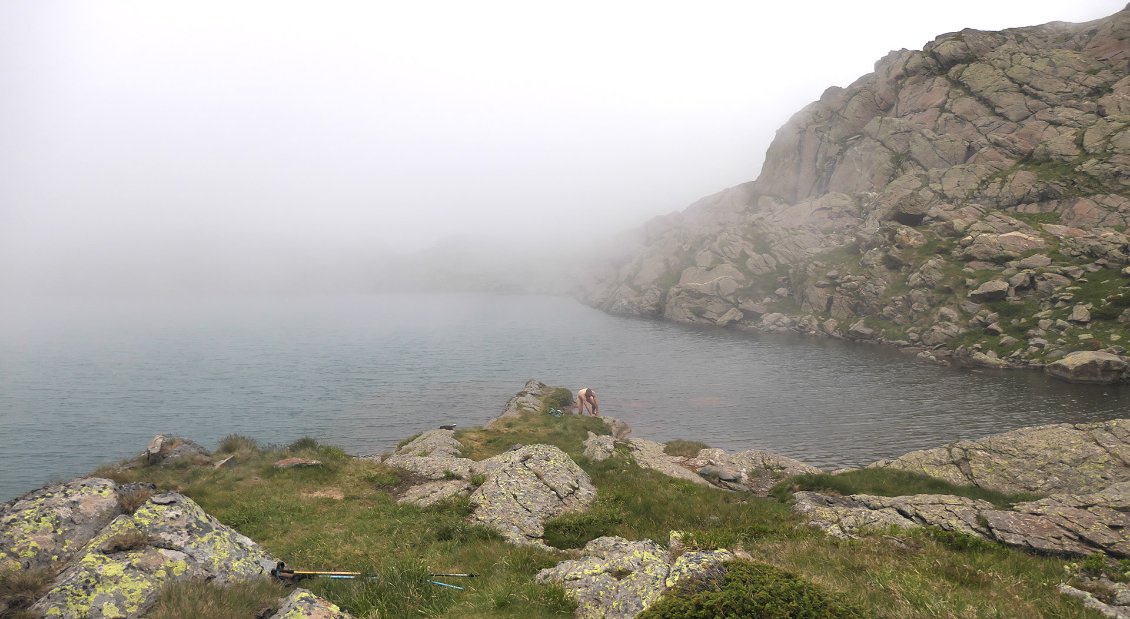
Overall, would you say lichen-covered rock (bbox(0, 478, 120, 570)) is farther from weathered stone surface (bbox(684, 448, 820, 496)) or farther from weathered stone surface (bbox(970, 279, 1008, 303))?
weathered stone surface (bbox(970, 279, 1008, 303))

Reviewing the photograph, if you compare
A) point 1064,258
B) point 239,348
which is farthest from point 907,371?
point 239,348

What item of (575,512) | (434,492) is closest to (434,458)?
(434,492)

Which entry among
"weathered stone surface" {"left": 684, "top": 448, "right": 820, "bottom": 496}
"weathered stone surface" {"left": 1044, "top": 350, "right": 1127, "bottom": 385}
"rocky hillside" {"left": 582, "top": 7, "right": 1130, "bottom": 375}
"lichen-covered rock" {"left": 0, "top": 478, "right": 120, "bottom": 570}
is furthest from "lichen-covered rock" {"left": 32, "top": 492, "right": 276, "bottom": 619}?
"rocky hillside" {"left": 582, "top": 7, "right": 1130, "bottom": 375}

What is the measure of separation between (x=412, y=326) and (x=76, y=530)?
509 feet

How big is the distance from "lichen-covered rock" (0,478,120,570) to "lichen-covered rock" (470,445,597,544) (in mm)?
11120

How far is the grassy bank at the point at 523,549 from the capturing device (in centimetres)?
1030

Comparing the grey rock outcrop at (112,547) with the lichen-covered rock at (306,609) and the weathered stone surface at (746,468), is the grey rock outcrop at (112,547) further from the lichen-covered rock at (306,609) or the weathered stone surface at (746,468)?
the weathered stone surface at (746,468)

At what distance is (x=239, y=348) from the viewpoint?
114 metres

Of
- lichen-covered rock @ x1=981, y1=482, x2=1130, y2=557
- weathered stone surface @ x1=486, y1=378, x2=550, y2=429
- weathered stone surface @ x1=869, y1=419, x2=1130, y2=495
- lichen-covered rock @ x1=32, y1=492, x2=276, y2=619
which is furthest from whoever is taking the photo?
weathered stone surface @ x1=486, y1=378, x2=550, y2=429

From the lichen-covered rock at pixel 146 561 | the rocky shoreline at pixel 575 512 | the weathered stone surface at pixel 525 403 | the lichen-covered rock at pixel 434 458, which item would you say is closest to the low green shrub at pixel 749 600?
Answer: the rocky shoreline at pixel 575 512

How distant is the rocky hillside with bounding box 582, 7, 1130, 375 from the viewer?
84438 mm

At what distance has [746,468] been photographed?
32.7 meters

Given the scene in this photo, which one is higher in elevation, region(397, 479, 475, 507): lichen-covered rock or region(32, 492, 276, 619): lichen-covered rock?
region(32, 492, 276, 619): lichen-covered rock

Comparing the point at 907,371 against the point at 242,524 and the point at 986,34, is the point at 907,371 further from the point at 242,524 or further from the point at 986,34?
the point at 986,34
